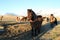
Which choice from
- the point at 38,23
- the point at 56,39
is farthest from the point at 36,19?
the point at 56,39

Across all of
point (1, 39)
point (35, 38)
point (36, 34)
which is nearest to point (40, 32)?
point (36, 34)

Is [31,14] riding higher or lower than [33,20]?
Answer: higher

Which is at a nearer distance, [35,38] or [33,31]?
[35,38]

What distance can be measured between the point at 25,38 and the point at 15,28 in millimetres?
2526

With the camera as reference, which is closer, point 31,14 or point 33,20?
point 31,14

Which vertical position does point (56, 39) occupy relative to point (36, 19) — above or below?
below

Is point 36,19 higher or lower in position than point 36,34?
higher

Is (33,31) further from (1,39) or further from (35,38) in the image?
(1,39)

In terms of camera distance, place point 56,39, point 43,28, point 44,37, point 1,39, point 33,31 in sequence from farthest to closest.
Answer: point 43,28
point 33,31
point 44,37
point 56,39
point 1,39

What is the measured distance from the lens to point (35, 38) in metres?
16.7

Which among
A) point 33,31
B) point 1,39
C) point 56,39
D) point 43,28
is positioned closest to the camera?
point 1,39

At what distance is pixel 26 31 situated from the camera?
18656mm

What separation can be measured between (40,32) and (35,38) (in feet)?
8.46

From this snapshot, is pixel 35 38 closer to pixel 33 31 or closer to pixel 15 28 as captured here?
pixel 33 31
